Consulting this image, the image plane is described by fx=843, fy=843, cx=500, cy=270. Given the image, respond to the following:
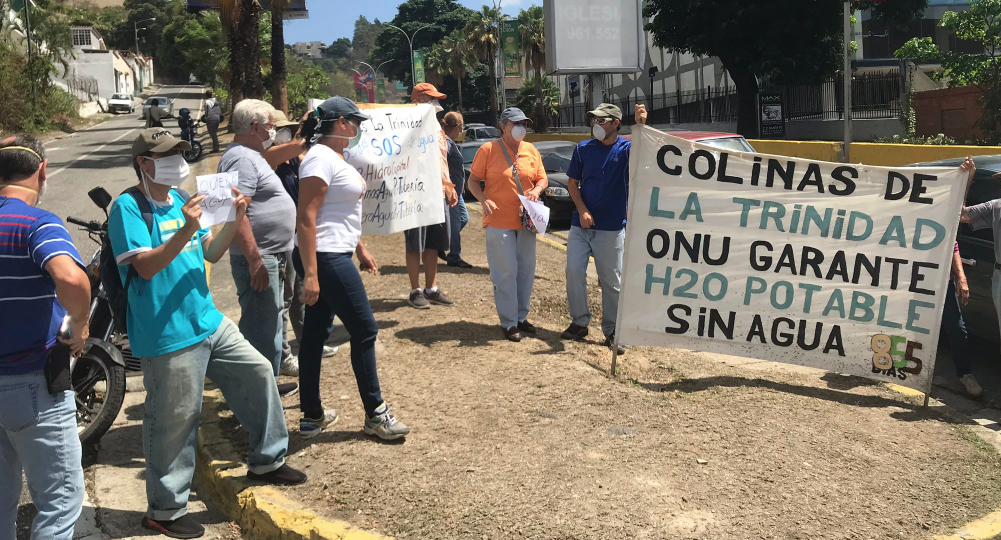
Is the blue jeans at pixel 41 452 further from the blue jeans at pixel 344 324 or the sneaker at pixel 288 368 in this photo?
the sneaker at pixel 288 368

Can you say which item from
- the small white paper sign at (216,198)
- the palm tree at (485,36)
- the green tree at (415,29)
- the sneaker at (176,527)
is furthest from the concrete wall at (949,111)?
the green tree at (415,29)

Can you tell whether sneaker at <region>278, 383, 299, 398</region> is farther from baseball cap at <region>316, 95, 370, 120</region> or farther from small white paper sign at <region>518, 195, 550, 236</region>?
small white paper sign at <region>518, 195, 550, 236</region>

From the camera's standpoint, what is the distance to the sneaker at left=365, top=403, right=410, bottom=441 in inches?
184

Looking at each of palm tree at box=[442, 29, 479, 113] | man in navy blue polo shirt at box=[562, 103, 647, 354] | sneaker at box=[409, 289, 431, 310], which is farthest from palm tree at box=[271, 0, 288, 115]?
palm tree at box=[442, 29, 479, 113]

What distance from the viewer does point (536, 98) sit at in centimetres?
5344

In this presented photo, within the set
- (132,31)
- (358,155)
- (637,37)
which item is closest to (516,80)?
(132,31)

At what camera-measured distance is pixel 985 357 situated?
275 inches

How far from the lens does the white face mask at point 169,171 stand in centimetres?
362

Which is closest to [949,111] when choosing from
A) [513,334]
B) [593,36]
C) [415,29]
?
[593,36]

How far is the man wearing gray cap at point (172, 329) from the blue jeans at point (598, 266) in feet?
10.0

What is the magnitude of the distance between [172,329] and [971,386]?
539cm

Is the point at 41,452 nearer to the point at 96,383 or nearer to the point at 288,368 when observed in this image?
the point at 96,383

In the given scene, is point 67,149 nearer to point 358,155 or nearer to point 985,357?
point 358,155

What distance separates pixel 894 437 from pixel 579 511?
225 centimetres
